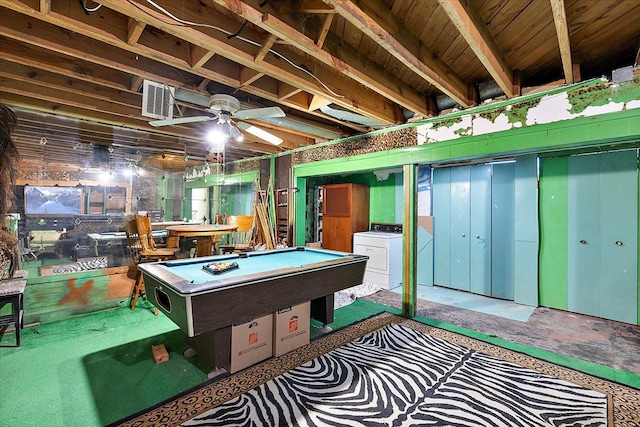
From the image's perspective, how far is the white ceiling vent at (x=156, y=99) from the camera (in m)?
2.56

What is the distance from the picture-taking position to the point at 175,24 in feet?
5.61

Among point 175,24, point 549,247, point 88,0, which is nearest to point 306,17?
point 175,24

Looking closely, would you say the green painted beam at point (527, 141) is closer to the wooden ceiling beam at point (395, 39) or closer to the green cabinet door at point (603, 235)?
the green cabinet door at point (603, 235)

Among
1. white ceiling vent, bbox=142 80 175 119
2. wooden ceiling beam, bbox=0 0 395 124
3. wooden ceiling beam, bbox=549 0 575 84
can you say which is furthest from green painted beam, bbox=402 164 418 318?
white ceiling vent, bbox=142 80 175 119

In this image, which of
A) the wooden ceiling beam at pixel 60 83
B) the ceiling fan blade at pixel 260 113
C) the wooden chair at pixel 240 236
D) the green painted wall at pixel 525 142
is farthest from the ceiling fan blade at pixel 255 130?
the wooden chair at pixel 240 236

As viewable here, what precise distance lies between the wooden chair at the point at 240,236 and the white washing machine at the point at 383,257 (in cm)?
201

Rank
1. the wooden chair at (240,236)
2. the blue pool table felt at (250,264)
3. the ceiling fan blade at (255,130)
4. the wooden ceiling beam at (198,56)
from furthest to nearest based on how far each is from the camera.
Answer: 1. the wooden chair at (240,236)
2. the ceiling fan blade at (255,130)
3. the blue pool table felt at (250,264)
4. the wooden ceiling beam at (198,56)

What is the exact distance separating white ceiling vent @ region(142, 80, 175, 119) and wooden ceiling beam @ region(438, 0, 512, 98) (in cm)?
236

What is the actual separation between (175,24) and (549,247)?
4.94 metres

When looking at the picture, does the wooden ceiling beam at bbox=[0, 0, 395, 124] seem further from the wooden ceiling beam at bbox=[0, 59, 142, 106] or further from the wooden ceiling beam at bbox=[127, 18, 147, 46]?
the wooden ceiling beam at bbox=[0, 59, 142, 106]

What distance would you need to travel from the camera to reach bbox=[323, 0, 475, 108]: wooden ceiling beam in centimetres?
165

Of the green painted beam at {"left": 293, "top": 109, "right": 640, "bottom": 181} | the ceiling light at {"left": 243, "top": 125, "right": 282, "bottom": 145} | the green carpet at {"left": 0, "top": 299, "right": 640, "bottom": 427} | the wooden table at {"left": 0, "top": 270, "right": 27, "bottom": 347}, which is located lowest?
the green carpet at {"left": 0, "top": 299, "right": 640, "bottom": 427}

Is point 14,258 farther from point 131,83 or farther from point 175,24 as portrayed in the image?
point 175,24

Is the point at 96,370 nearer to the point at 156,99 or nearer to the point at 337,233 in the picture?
the point at 156,99
